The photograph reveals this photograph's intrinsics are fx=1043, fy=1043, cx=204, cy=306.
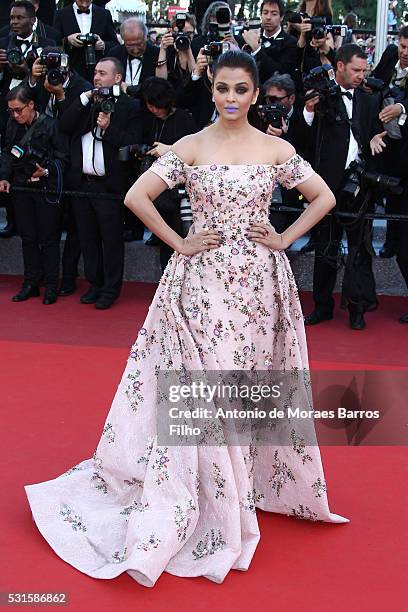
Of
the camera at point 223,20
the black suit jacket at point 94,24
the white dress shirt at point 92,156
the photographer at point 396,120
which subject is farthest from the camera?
the black suit jacket at point 94,24

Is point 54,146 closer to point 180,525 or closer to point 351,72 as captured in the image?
point 351,72

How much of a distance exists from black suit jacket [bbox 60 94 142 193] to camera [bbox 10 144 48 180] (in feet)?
0.67

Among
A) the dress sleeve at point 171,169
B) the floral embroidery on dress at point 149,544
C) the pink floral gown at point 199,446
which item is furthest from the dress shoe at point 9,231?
the floral embroidery on dress at point 149,544

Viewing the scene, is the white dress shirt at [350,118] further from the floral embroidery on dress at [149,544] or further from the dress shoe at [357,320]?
the floral embroidery on dress at [149,544]

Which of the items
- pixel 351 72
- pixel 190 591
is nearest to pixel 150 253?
pixel 351 72

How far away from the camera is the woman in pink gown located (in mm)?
3408

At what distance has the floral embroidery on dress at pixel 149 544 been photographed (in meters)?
3.29

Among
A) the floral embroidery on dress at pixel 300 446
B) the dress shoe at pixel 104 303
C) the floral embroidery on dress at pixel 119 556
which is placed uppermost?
the floral embroidery on dress at pixel 300 446

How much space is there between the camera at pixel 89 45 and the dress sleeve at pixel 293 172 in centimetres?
423

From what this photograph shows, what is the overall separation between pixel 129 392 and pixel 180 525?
0.52m

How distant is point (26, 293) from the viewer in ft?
23.5

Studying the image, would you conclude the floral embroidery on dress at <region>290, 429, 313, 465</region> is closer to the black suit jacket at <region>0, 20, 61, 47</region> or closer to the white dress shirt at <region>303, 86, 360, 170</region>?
the white dress shirt at <region>303, 86, 360, 170</region>

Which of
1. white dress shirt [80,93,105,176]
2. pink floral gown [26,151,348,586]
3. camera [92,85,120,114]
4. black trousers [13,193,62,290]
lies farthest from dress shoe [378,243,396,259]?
pink floral gown [26,151,348,586]

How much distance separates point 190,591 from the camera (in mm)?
3258
